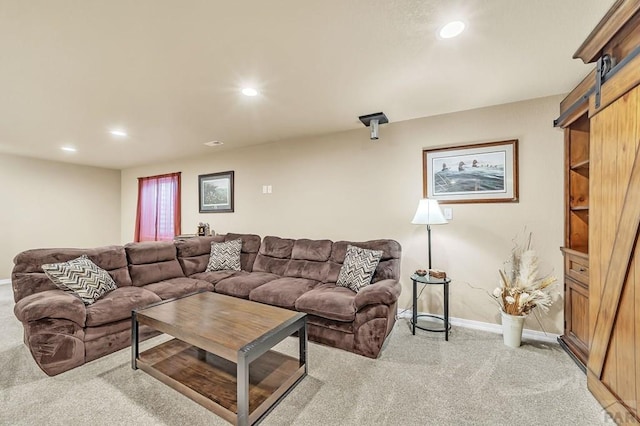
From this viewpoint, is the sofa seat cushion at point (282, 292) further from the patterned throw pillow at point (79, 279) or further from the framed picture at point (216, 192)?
the framed picture at point (216, 192)

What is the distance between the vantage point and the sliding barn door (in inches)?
59.4

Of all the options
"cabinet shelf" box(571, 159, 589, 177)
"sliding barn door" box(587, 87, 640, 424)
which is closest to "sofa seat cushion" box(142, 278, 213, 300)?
"sliding barn door" box(587, 87, 640, 424)

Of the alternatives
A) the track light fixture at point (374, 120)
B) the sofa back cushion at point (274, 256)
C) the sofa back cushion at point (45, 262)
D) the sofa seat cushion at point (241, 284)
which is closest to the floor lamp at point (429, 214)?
the track light fixture at point (374, 120)

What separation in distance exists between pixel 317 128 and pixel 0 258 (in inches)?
235

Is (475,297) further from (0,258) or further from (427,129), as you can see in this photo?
(0,258)

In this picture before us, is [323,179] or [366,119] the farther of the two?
[323,179]

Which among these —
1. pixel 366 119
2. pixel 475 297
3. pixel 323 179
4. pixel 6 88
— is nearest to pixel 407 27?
pixel 366 119

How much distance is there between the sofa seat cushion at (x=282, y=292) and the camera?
2.79 m

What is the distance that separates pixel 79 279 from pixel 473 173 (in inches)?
159

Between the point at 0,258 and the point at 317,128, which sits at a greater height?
the point at 317,128

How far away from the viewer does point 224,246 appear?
401cm

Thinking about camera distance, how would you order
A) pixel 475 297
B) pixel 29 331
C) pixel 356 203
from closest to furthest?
pixel 29 331 → pixel 475 297 → pixel 356 203

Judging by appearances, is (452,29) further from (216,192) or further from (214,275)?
(216,192)

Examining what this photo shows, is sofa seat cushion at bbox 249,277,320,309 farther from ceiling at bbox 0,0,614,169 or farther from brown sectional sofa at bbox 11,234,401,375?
ceiling at bbox 0,0,614,169
